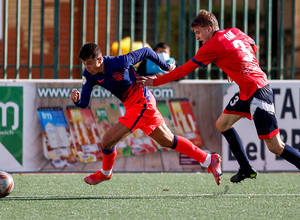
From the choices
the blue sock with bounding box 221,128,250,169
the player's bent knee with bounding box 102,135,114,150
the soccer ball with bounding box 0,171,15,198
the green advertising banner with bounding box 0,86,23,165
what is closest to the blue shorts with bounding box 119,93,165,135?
the player's bent knee with bounding box 102,135,114,150

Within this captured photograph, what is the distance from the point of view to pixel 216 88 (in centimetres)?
670

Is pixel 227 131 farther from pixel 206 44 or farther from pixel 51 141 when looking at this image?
pixel 51 141

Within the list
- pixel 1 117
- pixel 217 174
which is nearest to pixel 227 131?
pixel 217 174

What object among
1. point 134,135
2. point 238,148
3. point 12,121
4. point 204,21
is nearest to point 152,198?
point 238,148

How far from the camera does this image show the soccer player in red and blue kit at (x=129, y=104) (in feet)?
15.3

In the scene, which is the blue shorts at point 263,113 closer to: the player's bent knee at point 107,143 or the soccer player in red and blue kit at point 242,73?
the soccer player in red and blue kit at point 242,73

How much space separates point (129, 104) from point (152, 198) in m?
1.02

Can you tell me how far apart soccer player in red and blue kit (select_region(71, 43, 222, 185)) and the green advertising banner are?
6.53ft

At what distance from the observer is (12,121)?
21.2ft

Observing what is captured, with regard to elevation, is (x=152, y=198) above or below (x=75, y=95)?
below

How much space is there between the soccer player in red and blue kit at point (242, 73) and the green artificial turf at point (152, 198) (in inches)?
24.8

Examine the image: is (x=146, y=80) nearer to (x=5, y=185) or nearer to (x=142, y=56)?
(x=142, y=56)

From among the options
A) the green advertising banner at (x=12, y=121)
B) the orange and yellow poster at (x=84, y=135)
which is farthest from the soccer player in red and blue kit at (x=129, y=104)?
the green advertising banner at (x=12, y=121)

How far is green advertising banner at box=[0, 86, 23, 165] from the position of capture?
21.1 ft
